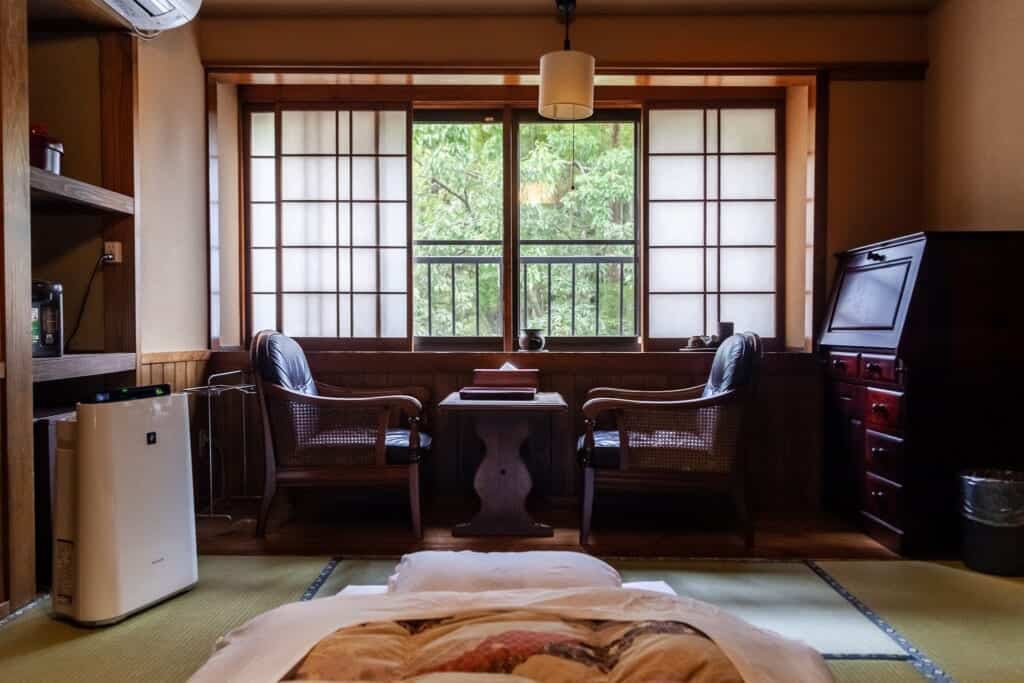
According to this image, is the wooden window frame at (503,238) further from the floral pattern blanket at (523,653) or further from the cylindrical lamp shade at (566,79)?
the floral pattern blanket at (523,653)

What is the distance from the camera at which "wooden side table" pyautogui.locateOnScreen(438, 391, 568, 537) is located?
118 inches

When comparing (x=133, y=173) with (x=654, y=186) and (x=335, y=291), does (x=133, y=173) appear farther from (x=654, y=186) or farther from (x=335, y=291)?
(x=654, y=186)

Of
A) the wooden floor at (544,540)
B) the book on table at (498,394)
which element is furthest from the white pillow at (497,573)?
the book on table at (498,394)

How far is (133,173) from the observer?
2.92 meters

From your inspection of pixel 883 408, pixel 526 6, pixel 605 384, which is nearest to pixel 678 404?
pixel 605 384

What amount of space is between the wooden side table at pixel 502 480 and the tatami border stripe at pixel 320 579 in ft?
1.88

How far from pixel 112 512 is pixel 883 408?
311 cm

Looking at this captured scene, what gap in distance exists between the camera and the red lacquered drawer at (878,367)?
2792 mm

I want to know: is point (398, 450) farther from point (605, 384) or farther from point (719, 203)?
point (719, 203)

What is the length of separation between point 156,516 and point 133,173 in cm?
161

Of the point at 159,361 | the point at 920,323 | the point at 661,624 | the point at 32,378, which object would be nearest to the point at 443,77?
the point at 159,361

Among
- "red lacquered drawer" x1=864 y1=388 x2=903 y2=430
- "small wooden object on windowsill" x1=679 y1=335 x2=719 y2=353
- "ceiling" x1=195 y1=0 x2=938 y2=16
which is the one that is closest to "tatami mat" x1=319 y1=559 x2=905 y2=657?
"red lacquered drawer" x1=864 y1=388 x2=903 y2=430

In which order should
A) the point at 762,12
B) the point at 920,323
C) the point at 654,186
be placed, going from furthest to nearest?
the point at 654,186
the point at 762,12
the point at 920,323

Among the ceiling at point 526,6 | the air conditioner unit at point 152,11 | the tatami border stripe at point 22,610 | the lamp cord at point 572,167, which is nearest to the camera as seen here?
the tatami border stripe at point 22,610
